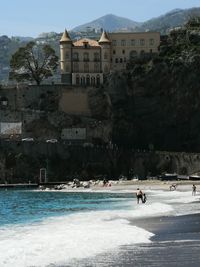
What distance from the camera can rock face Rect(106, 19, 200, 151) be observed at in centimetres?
11669

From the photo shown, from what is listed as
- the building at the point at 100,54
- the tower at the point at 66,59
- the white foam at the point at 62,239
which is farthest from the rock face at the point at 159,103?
the white foam at the point at 62,239

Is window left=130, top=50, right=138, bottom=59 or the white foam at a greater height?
window left=130, top=50, right=138, bottom=59

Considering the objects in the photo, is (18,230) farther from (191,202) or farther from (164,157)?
(164,157)

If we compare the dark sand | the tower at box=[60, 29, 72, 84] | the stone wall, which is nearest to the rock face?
the stone wall

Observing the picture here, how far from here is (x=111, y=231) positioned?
39781 millimetres

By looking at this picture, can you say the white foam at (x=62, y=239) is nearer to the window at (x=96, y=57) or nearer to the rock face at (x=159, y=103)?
the rock face at (x=159, y=103)

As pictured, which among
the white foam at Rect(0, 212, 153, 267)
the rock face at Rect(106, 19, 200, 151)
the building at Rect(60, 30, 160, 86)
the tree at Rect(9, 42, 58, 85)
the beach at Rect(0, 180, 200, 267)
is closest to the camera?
the beach at Rect(0, 180, 200, 267)

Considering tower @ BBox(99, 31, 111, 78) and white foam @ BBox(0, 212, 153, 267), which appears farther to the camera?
tower @ BBox(99, 31, 111, 78)

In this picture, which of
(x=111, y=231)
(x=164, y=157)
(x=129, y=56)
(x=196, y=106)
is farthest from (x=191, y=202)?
(x=129, y=56)

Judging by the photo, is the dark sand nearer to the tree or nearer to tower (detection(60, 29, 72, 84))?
tower (detection(60, 29, 72, 84))

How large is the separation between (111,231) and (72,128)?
77682mm

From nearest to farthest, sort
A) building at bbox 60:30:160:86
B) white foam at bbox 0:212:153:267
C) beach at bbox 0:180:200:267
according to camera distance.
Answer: beach at bbox 0:180:200:267 < white foam at bbox 0:212:153:267 < building at bbox 60:30:160:86

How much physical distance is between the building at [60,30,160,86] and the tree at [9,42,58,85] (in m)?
3.67

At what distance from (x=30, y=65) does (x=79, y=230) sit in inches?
3629
